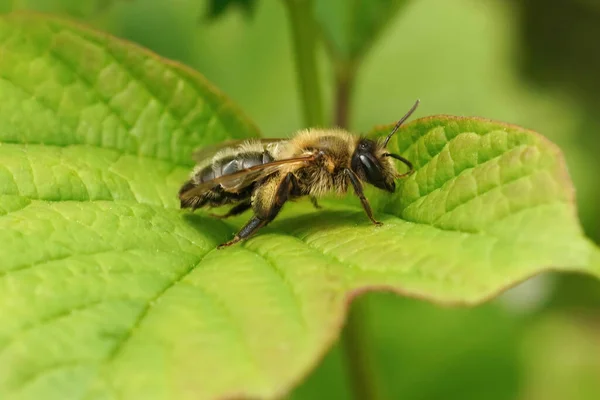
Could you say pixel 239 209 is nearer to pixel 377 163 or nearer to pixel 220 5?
pixel 377 163

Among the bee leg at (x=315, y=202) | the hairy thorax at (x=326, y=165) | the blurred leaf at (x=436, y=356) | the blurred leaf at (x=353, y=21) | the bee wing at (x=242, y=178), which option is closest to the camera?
the bee wing at (x=242, y=178)

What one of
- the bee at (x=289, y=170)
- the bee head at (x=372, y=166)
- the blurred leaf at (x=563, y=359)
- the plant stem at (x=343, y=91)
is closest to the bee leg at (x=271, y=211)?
the bee at (x=289, y=170)

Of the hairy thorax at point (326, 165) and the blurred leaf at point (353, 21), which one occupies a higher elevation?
the blurred leaf at point (353, 21)

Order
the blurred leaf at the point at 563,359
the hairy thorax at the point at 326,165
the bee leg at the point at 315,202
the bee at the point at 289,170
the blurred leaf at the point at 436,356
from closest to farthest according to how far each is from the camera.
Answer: the bee at the point at 289,170 → the hairy thorax at the point at 326,165 → the bee leg at the point at 315,202 → the blurred leaf at the point at 436,356 → the blurred leaf at the point at 563,359

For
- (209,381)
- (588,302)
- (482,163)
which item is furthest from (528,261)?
(588,302)

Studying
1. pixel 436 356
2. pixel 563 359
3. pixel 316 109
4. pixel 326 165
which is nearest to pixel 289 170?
pixel 326 165

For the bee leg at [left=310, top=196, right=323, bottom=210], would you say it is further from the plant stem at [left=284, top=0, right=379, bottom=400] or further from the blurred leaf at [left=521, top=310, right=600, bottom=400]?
the blurred leaf at [left=521, top=310, right=600, bottom=400]

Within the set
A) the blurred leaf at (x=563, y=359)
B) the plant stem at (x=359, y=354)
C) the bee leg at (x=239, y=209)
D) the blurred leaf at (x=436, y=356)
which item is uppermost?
the bee leg at (x=239, y=209)

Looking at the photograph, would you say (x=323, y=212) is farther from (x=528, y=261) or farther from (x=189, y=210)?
(x=528, y=261)

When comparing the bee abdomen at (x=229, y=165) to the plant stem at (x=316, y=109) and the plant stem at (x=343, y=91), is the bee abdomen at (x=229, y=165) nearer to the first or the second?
the plant stem at (x=316, y=109)
